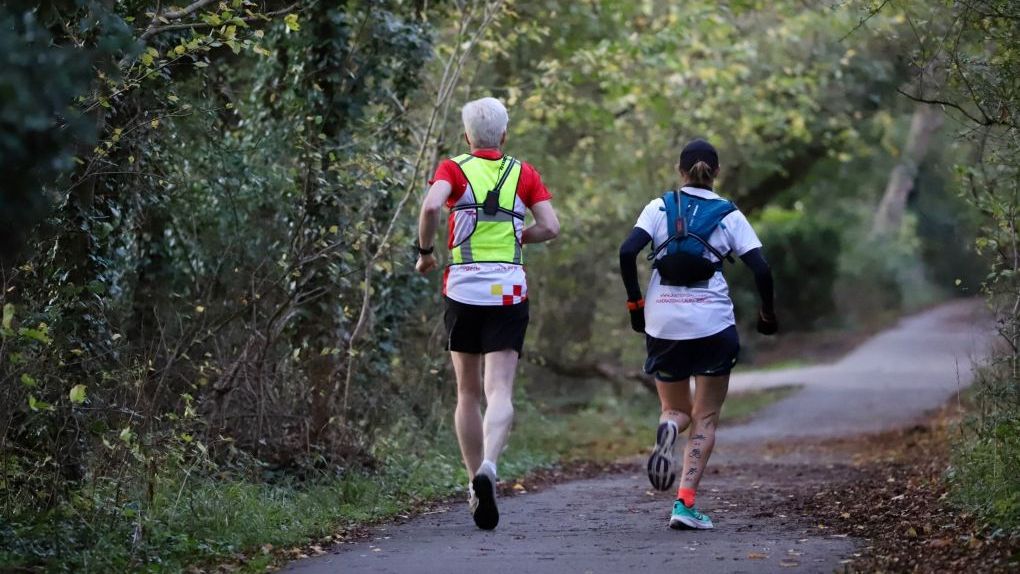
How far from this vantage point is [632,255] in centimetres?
739

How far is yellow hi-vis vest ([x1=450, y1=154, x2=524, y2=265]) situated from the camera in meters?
7.23

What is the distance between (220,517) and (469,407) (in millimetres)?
1425

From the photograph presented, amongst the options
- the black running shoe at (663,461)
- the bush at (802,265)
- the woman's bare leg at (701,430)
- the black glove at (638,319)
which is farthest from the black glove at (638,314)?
the bush at (802,265)

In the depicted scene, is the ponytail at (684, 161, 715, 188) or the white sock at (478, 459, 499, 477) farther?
the ponytail at (684, 161, 715, 188)

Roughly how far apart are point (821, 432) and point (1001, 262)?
10583 millimetres

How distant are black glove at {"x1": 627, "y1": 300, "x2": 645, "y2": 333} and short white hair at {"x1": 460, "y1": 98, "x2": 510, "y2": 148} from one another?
112cm

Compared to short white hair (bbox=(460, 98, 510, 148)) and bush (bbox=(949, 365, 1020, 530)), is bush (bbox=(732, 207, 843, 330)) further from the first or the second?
short white hair (bbox=(460, 98, 510, 148))

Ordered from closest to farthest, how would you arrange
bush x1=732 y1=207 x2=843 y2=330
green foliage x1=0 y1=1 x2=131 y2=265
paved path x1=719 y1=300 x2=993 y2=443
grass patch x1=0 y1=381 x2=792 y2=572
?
green foliage x1=0 y1=1 x2=131 y2=265 → grass patch x1=0 y1=381 x2=792 y2=572 → paved path x1=719 y1=300 x2=993 y2=443 → bush x1=732 y1=207 x2=843 y2=330

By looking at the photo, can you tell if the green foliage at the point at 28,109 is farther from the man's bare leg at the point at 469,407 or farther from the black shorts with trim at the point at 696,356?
the black shorts with trim at the point at 696,356

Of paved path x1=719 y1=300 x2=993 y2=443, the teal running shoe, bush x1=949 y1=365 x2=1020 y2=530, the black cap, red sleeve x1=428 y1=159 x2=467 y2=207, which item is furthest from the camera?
paved path x1=719 y1=300 x2=993 y2=443

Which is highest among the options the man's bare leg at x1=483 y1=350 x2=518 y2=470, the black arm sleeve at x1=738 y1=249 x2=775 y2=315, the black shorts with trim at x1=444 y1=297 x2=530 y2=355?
the black arm sleeve at x1=738 y1=249 x2=775 y2=315

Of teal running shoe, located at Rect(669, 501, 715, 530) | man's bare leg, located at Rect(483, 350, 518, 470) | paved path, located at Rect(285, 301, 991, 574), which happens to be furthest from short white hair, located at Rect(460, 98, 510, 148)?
teal running shoe, located at Rect(669, 501, 715, 530)

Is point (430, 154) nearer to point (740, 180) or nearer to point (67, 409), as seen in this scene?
point (67, 409)

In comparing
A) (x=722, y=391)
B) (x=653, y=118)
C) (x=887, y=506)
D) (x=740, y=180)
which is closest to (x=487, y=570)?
(x=722, y=391)
